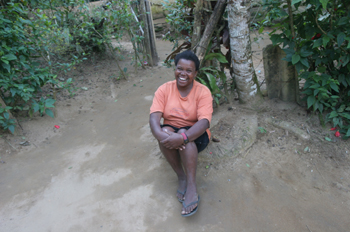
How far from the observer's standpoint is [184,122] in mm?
2312

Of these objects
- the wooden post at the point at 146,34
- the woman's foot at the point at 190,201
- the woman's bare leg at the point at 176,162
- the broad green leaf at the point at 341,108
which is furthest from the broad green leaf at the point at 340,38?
the wooden post at the point at 146,34

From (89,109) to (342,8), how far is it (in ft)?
12.6

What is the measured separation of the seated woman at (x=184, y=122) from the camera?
2088 millimetres

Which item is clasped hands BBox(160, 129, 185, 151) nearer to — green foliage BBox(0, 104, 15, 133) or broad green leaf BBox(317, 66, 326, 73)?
broad green leaf BBox(317, 66, 326, 73)

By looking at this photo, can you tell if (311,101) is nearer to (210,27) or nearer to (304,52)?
(304,52)

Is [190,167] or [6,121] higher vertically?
[6,121]

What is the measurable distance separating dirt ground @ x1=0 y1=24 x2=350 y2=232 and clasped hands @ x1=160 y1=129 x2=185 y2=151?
54 cm

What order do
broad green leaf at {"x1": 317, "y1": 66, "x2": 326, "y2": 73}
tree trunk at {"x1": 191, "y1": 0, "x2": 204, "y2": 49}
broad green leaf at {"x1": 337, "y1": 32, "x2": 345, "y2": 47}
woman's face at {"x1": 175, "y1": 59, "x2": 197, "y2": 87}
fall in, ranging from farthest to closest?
1. tree trunk at {"x1": 191, "y1": 0, "x2": 204, "y2": 49}
2. broad green leaf at {"x1": 317, "y1": 66, "x2": 326, "y2": 73}
3. broad green leaf at {"x1": 337, "y1": 32, "x2": 345, "y2": 47}
4. woman's face at {"x1": 175, "y1": 59, "x2": 197, "y2": 87}

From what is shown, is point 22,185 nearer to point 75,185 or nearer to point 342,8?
point 75,185

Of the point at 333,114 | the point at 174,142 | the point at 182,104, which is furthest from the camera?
the point at 333,114

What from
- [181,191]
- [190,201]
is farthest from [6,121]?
[190,201]

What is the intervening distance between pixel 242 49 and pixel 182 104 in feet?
3.93

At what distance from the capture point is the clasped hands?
205cm

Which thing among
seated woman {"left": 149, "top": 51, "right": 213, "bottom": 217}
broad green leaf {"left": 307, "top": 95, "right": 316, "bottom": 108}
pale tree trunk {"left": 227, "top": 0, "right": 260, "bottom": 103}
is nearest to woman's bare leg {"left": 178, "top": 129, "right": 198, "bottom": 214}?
seated woman {"left": 149, "top": 51, "right": 213, "bottom": 217}
